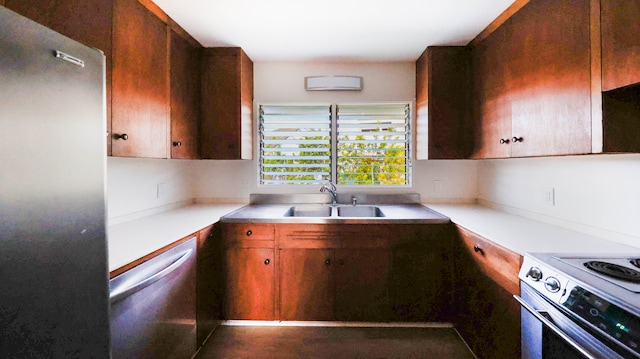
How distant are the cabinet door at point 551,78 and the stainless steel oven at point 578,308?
534 millimetres

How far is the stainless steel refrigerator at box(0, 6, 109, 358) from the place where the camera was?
0.64 metres

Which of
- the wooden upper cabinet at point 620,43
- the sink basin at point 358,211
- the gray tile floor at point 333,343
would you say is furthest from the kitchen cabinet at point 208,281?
the wooden upper cabinet at point 620,43

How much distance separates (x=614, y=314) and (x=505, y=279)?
58 cm

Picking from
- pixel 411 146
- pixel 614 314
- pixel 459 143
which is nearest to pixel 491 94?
pixel 459 143

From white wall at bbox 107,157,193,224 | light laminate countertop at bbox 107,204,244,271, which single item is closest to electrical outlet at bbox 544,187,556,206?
light laminate countertop at bbox 107,204,244,271

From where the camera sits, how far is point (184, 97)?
7.16 feet

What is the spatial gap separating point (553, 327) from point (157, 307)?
65.1 inches

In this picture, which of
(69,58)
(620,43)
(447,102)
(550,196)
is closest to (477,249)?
(550,196)

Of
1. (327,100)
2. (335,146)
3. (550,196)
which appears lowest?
(550,196)

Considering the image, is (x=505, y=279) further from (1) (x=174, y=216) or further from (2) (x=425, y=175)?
(1) (x=174, y=216)

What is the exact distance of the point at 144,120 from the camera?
5.45ft

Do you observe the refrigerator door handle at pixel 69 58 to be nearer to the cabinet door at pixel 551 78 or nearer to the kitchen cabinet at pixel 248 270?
the kitchen cabinet at pixel 248 270

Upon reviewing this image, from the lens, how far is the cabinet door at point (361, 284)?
2119 mm

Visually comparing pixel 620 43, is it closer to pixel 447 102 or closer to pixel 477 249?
pixel 477 249
